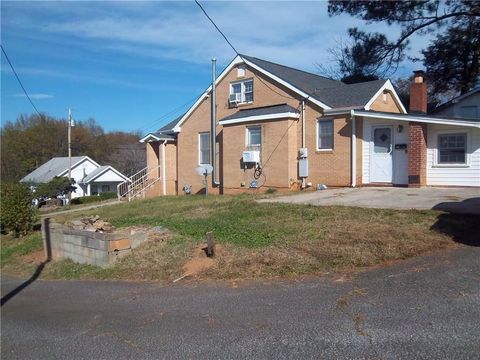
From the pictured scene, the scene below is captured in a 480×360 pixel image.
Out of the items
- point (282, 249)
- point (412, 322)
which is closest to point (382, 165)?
point (282, 249)

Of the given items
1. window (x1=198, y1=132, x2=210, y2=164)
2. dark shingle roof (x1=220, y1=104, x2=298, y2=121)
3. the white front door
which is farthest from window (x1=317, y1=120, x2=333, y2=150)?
window (x1=198, y1=132, x2=210, y2=164)

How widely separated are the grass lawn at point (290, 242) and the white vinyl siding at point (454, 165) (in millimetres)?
6591

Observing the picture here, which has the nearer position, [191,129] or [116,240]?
[116,240]

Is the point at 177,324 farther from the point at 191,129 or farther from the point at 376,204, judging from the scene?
the point at 191,129

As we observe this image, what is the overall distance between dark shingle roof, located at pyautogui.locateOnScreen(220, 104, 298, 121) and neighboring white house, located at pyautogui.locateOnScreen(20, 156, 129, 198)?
4051 centimetres

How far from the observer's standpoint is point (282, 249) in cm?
790

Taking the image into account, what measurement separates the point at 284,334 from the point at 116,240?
5198 mm

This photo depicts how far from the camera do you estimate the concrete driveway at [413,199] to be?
10.6m

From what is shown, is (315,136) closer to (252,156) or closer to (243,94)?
(252,156)

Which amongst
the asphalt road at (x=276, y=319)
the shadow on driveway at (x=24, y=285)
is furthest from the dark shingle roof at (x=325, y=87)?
the shadow on driveway at (x=24, y=285)

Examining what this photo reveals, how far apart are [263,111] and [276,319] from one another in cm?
1494

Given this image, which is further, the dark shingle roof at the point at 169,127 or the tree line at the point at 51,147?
the tree line at the point at 51,147

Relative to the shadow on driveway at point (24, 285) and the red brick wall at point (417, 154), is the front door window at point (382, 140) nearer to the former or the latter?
the red brick wall at point (417, 154)

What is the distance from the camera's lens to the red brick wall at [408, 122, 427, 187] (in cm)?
1562
